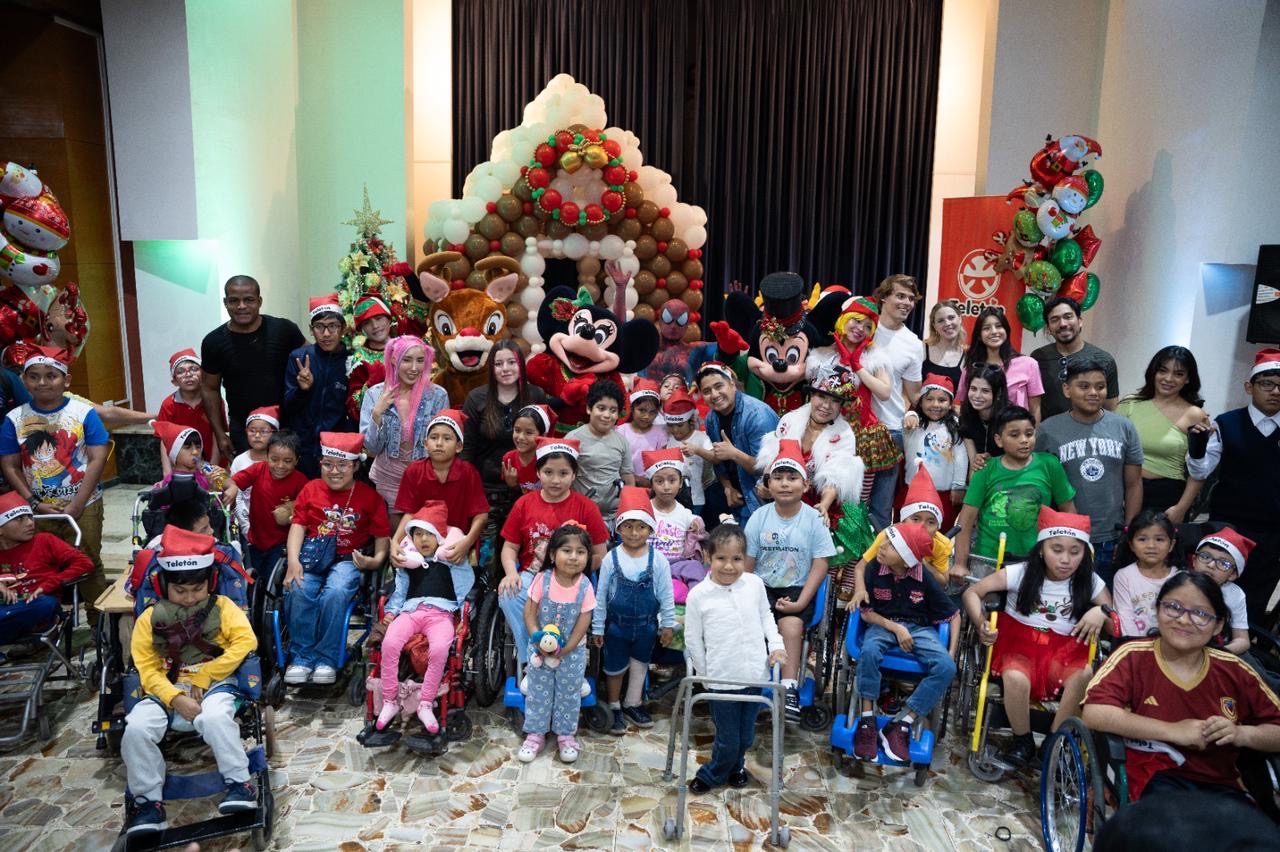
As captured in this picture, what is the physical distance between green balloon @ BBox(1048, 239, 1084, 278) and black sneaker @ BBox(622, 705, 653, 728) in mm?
4299

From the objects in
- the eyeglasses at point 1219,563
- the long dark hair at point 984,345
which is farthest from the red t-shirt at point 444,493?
the eyeglasses at point 1219,563

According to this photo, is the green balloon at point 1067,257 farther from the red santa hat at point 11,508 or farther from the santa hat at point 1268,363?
the red santa hat at point 11,508

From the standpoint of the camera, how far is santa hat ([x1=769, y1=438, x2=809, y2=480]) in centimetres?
407

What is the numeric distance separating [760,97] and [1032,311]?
12.7ft

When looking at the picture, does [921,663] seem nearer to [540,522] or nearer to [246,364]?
[540,522]

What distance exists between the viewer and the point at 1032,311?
6395 millimetres

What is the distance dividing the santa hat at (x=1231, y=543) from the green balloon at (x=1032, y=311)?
9.50 feet

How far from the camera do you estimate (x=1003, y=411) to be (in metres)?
4.16

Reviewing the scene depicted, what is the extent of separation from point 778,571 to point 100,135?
6.13 m

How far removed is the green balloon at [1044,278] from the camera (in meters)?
6.37

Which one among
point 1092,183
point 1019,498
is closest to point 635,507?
point 1019,498

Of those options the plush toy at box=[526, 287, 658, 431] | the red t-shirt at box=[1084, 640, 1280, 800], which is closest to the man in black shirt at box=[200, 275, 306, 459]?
the plush toy at box=[526, 287, 658, 431]

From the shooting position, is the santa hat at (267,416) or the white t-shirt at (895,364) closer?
the santa hat at (267,416)

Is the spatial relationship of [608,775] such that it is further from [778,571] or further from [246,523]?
[246,523]
